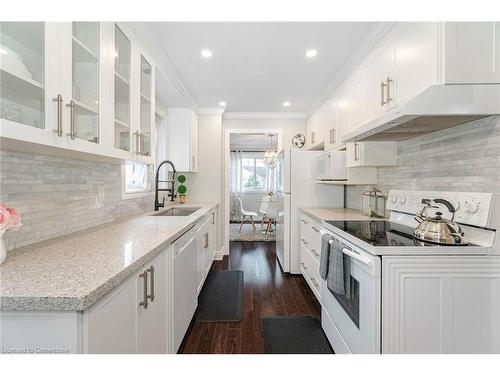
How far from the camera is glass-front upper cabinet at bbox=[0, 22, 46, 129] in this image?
2.87 feet

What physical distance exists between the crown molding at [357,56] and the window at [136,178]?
2206 millimetres

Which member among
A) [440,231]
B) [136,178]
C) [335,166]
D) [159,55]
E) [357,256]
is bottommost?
[357,256]

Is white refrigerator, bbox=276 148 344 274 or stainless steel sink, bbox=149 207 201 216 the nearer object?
stainless steel sink, bbox=149 207 201 216

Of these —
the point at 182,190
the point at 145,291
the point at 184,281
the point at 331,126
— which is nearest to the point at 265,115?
the point at 331,126

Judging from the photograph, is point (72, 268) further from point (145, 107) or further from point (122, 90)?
point (145, 107)

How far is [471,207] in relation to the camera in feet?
4.53

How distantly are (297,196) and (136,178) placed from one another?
6.56 ft

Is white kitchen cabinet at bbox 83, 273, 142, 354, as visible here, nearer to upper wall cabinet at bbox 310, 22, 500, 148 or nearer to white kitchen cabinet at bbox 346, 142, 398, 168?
upper wall cabinet at bbox 310, 22, 500, 148

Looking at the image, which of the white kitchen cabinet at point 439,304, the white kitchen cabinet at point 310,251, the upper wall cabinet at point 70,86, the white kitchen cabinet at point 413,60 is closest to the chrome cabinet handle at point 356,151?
the white kitchen cabinet at point 413,60

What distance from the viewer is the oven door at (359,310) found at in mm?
1268

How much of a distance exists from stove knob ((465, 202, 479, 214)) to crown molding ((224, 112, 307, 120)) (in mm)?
3167

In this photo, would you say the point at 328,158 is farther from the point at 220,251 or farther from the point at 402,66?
the point at 220,251

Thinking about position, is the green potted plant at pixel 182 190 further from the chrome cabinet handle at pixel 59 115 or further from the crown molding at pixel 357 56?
the chrome cabinet handle at pixel 59 115

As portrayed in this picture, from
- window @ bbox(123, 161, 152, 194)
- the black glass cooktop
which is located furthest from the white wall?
the black glass cooktop
